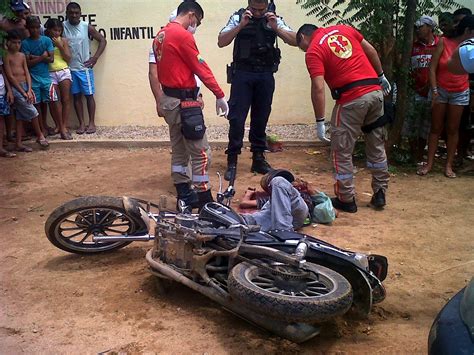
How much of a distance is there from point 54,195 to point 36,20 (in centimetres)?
328

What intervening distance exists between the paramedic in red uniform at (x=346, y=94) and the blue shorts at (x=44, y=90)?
443 centimetres

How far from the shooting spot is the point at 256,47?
21.6 ft

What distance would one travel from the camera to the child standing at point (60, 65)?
8570mm

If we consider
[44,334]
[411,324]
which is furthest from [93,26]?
[411,324]

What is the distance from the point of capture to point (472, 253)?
4621 mm

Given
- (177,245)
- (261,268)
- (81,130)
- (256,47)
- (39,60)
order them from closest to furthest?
(261,268), (177,245), (256,47), (39,60), (81,130)

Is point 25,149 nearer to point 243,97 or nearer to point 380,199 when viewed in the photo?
point 243,97

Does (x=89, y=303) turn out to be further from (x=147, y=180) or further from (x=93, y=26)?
(x=93, y=26)

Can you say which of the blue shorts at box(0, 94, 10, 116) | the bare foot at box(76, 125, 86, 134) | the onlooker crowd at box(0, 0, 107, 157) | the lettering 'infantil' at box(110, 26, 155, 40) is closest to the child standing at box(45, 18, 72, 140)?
the onlooker crowd at box(0, 0, 107, 157)

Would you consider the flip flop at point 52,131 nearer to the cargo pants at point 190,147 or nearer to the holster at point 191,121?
the cargo pants at point 190,147

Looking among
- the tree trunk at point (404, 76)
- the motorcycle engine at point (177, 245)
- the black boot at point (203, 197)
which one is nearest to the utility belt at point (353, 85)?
the black boot at point (203, 197)

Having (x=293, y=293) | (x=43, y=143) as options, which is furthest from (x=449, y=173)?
(x=43, y=143)

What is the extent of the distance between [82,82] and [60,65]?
43 cm

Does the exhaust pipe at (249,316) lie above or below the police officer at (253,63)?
below
